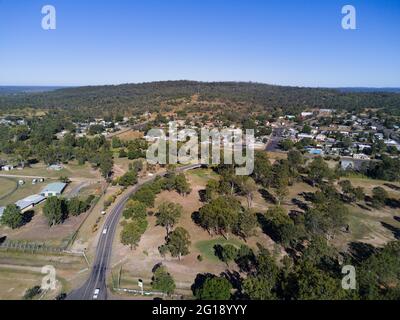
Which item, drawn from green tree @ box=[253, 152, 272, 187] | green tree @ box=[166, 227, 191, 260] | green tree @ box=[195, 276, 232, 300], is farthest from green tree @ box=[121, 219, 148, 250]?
green tree @ box=[253, 152, 272, 187]

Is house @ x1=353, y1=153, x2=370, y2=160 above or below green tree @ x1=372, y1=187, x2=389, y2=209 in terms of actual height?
above

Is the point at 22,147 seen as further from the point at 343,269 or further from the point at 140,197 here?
the point at 343,269

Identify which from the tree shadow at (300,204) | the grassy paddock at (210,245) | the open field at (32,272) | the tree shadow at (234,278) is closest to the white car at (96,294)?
the open field at (32,272)

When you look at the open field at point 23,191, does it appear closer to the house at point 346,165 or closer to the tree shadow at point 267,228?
the tree shadow at point 267,228

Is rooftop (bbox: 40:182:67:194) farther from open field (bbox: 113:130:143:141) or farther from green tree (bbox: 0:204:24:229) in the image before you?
open field (bbox: 113:130:143:141)

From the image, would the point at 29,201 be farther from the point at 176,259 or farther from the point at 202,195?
the point at 176,259

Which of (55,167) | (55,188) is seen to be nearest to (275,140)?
(55,167)
